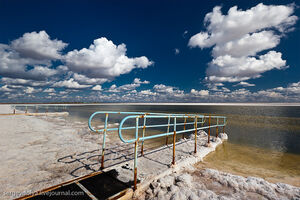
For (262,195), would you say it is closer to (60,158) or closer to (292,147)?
(60,158)

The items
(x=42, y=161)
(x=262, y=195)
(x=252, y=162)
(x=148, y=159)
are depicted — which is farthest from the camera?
(x=252, y=162)

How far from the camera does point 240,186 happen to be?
3.62 m

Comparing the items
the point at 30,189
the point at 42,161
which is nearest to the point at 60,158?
the point at 42,161

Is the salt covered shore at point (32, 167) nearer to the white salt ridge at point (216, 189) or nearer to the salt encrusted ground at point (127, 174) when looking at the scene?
the salt encrusted ground at point (127, 174)

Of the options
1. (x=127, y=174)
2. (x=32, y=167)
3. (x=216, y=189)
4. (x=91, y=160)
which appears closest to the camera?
(x=216, y=189)

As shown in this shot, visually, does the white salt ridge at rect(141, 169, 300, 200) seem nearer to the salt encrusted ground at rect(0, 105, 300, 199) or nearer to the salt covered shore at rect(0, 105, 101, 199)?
the salt encrusted ground at rect(0, 105, 300, 199)

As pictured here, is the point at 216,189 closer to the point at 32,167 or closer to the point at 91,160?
the point at 91,160

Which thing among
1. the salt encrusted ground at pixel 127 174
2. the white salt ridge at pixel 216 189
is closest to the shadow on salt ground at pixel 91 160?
the salt encrusted ground at pixel 127 174

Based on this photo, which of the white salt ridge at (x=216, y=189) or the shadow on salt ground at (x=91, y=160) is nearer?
the white salt ridge at (x=216, y=189)

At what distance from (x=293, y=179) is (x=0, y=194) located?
28.2 feet

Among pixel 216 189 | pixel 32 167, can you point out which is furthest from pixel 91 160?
pixel 216 189

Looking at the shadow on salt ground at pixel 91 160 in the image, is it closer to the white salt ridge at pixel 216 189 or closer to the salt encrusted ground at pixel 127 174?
the salt encrusted ground at pixel 127 174

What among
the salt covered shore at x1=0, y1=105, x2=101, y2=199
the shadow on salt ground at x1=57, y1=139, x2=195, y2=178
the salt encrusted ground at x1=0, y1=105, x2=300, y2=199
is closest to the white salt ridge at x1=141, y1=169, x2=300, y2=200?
the salt encrusted ground at x1=0, y1=105, x2=300, y2=199

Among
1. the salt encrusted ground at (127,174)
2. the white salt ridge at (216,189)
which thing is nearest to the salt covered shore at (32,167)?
the salt encrusted ground at (127,174)
